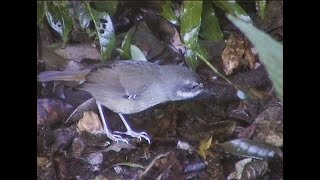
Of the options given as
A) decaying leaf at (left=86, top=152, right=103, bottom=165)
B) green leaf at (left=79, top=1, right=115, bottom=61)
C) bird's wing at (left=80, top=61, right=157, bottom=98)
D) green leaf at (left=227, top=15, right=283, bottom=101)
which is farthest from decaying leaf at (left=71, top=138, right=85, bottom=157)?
green leaf at (left=227, top=15, right=283, bottom=101)

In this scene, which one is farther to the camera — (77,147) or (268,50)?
(77,147)

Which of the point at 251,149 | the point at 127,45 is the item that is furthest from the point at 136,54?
the point at 251,149

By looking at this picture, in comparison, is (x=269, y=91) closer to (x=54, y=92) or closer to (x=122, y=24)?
(x=122, y=24)

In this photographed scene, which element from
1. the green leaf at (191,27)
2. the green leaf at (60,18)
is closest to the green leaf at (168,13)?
the green leaf at (191,27)

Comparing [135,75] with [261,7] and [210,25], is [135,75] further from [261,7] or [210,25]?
[261,7]

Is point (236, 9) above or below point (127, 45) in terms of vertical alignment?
above

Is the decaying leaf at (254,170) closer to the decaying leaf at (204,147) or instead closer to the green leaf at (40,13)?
the decaying leaf at (204,147)

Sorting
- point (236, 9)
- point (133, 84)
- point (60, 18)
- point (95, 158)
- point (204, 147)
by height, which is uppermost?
point (236, 9)
